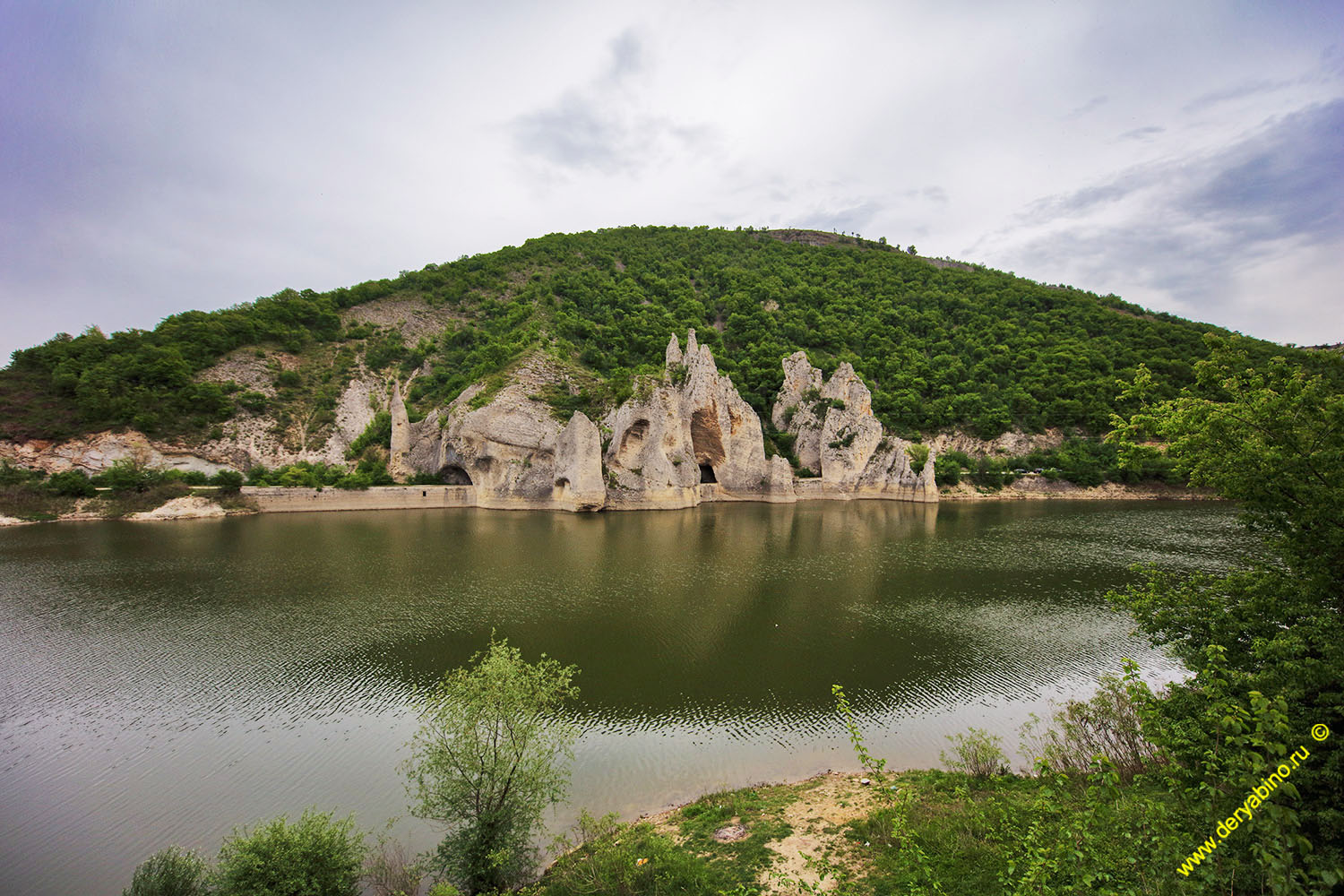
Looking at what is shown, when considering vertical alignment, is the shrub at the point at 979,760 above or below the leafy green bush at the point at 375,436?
below

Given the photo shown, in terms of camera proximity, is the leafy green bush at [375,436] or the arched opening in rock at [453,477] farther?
the leafy green bush at [375,436]

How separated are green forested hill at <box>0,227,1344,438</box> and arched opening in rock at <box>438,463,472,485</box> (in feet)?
34.1

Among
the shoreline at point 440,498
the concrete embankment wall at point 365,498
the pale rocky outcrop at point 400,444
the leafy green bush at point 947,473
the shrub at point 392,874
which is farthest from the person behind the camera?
the leafy green bush at point 947,473

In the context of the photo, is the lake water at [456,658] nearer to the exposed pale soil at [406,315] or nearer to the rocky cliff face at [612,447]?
the rocky cliff face at [612,447]

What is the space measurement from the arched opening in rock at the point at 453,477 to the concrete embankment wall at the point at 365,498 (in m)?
2.57

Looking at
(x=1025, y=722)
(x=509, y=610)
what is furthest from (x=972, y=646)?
(x=509, y=610)

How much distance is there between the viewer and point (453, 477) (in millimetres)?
53812

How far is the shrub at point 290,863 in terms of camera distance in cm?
690

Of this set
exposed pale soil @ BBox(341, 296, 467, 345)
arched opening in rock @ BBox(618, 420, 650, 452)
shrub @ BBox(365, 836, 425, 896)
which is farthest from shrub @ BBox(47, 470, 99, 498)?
shrub @ BBox(365, 836, 425, 896)

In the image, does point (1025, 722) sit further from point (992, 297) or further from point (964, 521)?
point (992, 297)

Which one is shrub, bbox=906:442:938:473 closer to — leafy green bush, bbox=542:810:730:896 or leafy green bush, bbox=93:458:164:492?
leafy green bush, bbox=542:810:730:896

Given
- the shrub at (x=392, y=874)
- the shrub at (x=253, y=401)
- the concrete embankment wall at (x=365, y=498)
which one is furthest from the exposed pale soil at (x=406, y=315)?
the shrub at (x=392, y=874)

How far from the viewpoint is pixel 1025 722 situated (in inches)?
507

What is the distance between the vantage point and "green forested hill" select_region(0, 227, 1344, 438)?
161ft
